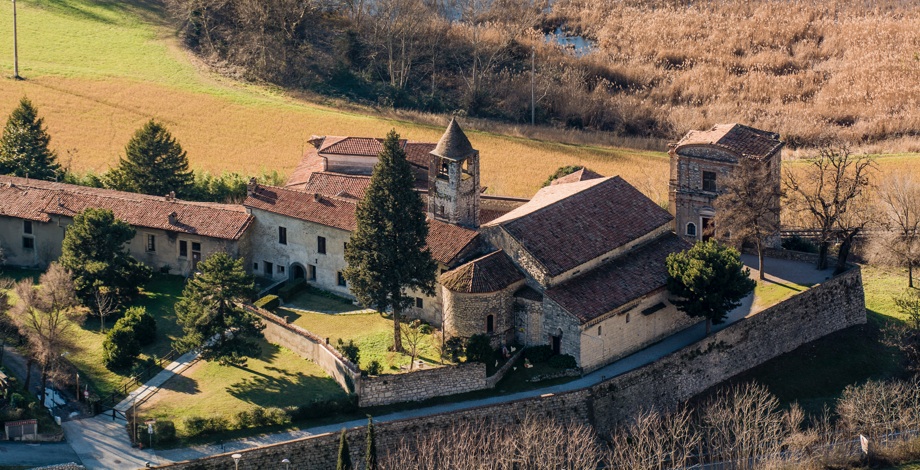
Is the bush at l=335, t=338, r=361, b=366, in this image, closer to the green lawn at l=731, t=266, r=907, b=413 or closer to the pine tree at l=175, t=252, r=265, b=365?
the pine tree at l=175, t=252, r=265, b=365

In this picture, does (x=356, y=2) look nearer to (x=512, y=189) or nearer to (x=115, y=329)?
(x=512, y=189)

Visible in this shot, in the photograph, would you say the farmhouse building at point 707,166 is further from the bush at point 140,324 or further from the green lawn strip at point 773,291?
the bush at point 140,324

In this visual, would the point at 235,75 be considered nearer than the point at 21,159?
No

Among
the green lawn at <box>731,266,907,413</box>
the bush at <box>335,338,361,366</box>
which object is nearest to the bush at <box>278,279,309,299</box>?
the bush at <box>335,338,361,366</box>

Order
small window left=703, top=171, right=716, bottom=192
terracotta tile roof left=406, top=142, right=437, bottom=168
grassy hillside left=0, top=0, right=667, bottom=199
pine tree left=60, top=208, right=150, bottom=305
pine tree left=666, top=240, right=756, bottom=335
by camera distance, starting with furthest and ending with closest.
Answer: grassy hillside left=0, top=0, right=667, bottom=199 → terracotta tile roof left=406, top=142, right=437, bottom=168 → small window left=703, top=171, right=716, bottom=192 → pine tree left=60, top=208, right=150, bottom=305 → pine tree left=666, top=240, right=756, bottom=335

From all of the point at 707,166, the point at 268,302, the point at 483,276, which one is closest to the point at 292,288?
the point at 268,302

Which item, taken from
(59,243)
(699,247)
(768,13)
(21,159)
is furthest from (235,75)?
(699,247)
